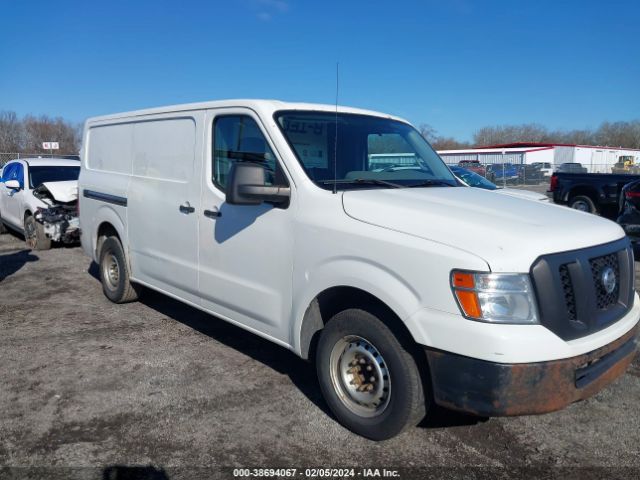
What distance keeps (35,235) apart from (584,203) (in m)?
13.3

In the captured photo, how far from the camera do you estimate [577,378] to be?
2.79 meters

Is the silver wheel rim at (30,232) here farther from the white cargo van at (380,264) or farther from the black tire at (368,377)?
the black tire at (368,377)

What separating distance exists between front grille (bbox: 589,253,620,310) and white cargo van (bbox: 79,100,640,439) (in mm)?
12

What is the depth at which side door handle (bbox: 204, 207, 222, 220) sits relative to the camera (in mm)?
4145

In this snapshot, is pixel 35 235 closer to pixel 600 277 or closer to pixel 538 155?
pixel 600 277

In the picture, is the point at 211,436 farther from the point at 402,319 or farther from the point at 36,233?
the point at 36,233

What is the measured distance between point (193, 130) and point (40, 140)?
68.4 metres

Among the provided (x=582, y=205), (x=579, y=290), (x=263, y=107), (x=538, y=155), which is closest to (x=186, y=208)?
(x=263, y=107)

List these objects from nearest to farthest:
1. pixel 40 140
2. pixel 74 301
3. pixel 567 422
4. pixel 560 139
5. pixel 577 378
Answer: pixel 577 378
pixel 567 422
pixel 74 301
pixel 40 140
pixel 560 139

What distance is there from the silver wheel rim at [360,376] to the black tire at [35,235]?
26.1ft

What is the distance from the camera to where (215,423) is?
3523 millimetres

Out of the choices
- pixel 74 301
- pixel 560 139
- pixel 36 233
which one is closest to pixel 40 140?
pixel 36 233

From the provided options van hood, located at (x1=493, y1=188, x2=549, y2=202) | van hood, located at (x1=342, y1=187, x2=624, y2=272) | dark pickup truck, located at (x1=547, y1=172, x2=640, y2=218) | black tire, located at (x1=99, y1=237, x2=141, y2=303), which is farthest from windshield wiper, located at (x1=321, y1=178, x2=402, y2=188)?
dark pickup truck, located at (x1=547, y1=172, x2=640, y2=218)

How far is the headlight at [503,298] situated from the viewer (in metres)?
2.64
